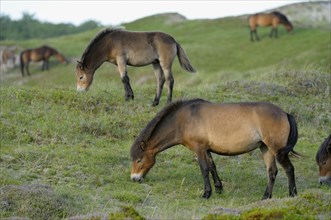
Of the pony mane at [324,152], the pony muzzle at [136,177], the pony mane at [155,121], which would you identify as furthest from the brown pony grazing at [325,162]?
the pony muzzle at [136,177]

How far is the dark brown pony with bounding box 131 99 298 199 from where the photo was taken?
9086 millimetres

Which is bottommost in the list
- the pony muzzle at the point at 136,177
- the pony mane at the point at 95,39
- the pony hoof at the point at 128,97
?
the pony muzzle at the point at 136,177

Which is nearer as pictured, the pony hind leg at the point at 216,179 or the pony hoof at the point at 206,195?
the pony hoof at the point at 206,195

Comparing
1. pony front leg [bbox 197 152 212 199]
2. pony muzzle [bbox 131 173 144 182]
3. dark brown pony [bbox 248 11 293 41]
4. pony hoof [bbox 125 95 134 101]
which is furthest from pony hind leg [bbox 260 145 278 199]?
dark brown pony [bbox 248 11 293 41]

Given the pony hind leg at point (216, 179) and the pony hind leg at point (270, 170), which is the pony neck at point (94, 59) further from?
the pony hind leg at point (270, 170)

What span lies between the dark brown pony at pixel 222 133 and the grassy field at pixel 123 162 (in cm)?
48

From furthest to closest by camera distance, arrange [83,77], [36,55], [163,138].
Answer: [36,55]
[83,77]
[163,138]

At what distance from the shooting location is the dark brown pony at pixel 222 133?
9.09 metres

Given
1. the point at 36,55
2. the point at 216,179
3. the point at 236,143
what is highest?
the point at 236,143

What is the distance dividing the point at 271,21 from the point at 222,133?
2904 cm

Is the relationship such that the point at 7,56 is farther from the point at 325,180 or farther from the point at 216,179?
the point at 325,180

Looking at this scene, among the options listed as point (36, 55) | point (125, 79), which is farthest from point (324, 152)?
point (36, 55)

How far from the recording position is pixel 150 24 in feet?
157

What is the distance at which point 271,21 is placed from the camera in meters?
37.2
